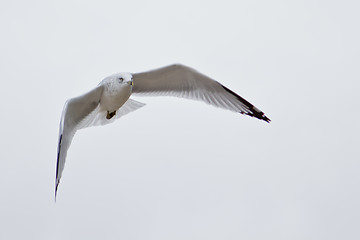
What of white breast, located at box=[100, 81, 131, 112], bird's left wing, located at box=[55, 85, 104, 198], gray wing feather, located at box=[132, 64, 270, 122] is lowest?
bird's left wing, located at box=[55, 85, 104, 198]

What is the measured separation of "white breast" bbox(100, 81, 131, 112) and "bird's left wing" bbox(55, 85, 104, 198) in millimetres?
77

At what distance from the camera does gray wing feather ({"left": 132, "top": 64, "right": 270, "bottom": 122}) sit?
555 cm

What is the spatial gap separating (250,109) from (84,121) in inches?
54.5

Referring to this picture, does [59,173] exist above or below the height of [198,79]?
below

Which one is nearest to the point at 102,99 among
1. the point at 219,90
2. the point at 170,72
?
the point at 170,72

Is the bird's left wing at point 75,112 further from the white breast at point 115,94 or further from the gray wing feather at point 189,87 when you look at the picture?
the gray wing feather at point 189,87

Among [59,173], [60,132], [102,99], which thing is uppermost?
[102,99]

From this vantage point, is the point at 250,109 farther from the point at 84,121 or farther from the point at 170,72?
the point at 84,121

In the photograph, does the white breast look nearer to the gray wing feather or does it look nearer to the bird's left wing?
the bird's left wing

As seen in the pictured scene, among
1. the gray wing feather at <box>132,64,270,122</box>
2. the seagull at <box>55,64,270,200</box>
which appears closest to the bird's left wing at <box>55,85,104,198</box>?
the seagull at <box>55,64,270,200</box>

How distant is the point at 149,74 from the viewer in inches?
218

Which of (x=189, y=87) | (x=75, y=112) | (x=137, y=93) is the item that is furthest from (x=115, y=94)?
(x=189, y=87)

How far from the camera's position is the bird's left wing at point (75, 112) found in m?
5.21

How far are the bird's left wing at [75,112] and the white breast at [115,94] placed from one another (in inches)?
3.0
